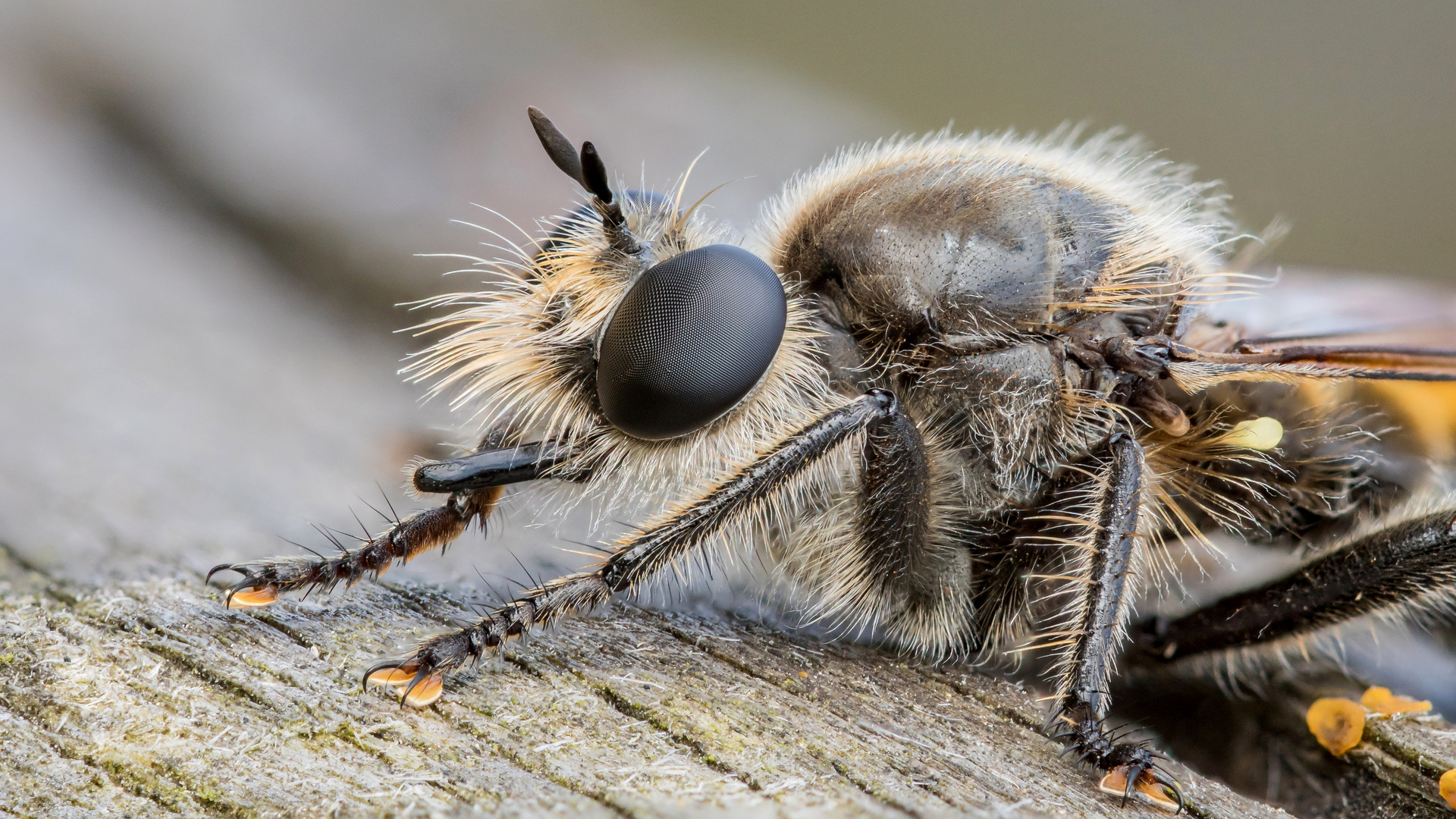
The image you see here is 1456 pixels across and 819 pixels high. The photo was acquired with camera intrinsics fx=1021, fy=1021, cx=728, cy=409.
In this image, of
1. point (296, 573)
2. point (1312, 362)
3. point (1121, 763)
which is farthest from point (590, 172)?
point (1312, 362)

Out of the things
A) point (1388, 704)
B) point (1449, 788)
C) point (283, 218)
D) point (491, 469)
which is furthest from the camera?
point (283, 218)

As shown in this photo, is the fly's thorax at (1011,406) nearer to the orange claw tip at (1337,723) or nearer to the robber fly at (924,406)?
the robber fly at (924,406)

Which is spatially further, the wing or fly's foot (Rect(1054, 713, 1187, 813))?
the wing

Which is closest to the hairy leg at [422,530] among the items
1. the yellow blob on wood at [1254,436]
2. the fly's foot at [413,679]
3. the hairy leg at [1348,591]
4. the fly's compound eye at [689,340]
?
the fly's compound eye at [689,340]

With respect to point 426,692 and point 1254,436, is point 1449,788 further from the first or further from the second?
point 426,692

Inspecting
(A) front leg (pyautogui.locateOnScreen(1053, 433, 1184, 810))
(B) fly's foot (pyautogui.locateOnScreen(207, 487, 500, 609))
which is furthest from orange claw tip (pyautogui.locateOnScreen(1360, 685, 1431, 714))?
(B) fly's foot (pyautogui.locateOnScreen(207, 487, 500, 609))

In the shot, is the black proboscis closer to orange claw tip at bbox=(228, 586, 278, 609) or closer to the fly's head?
the fly's head
